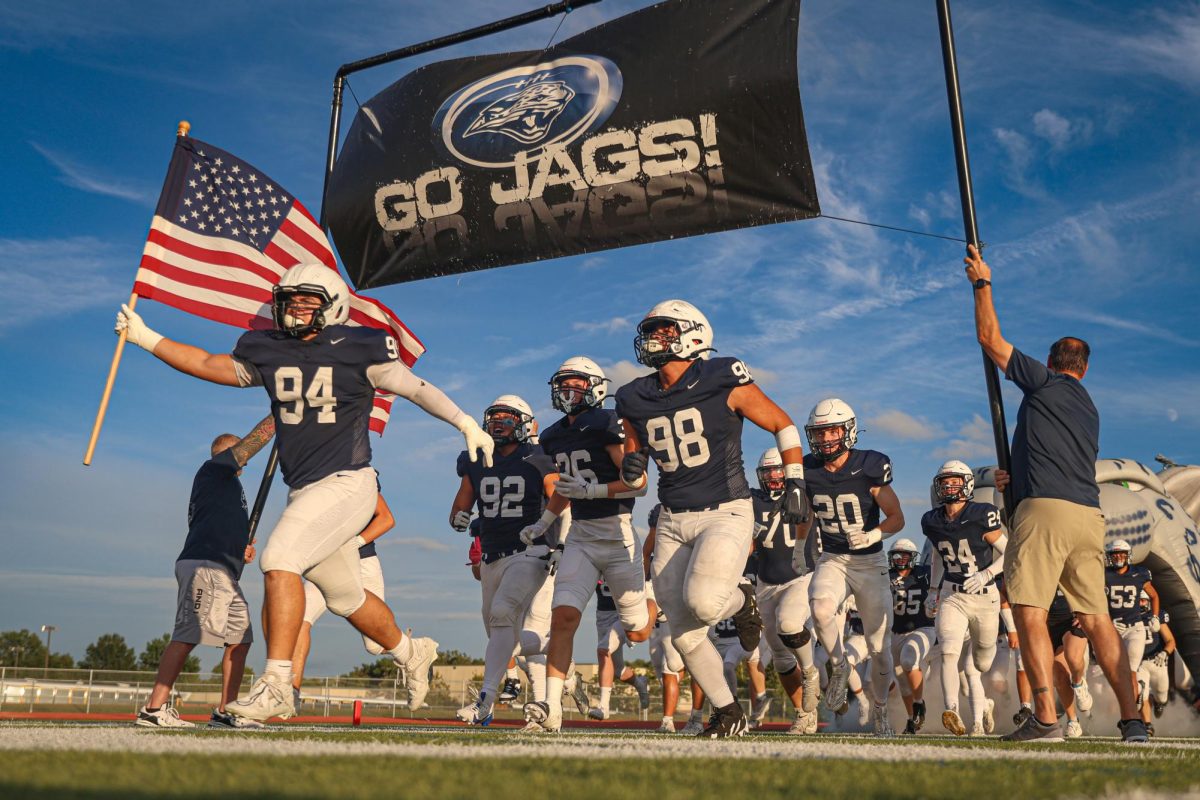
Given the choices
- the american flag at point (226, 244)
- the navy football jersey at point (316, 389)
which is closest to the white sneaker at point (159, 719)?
the navy football jersey at point (316, 389)

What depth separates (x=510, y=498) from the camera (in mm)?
8984

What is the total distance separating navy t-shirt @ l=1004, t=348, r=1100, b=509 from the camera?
20.0 feet

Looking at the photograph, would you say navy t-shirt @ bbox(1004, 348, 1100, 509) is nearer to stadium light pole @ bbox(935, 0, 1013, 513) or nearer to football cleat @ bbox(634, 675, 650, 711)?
stadium light pole @ bbox(935, 0, 1013, 513)

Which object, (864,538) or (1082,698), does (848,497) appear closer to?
(864,538)

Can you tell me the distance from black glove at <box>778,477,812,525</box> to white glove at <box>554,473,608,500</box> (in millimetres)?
1482

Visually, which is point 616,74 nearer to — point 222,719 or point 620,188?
point 620,188

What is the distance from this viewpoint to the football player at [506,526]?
866cm

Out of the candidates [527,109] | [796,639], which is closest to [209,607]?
[796,639]

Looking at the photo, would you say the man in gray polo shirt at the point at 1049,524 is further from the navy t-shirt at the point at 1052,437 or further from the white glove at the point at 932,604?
the white glove at the point at 932,604

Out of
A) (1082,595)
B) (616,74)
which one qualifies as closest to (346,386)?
(1082,595)

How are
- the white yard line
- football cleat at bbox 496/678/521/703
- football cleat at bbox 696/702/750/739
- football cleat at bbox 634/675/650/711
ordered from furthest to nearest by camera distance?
football cleat at bbox 634/675/650/711 → football cleat at bbox 496/678/521/703 → football cleat at bbox 696/702/750/739 → the white yard line

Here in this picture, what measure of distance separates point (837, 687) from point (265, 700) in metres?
5.64

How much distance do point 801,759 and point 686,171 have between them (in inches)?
263

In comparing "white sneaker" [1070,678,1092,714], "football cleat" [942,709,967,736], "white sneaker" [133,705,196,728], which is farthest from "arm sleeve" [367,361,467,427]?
"white sneaker" [1070,678,1092,714]
